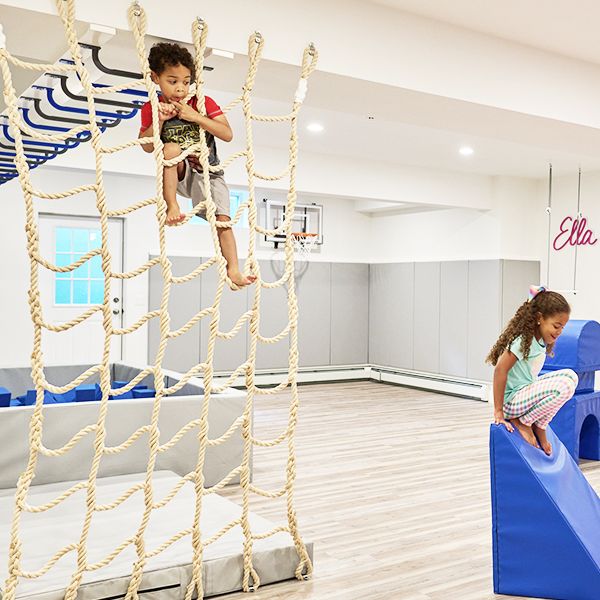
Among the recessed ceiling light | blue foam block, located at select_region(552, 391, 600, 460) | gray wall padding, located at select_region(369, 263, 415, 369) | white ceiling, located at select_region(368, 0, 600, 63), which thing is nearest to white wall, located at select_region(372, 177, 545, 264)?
gray wall padding, located at select_region(369, 263, 415, 369)

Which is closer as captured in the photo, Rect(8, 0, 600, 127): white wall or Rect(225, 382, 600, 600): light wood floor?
Rect(8, 0, 600, 127): white wall

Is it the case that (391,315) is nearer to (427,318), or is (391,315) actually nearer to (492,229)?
(427,318)

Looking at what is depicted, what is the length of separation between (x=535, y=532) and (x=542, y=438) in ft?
1.57

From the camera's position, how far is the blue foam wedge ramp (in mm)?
3260

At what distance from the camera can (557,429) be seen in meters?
5.86

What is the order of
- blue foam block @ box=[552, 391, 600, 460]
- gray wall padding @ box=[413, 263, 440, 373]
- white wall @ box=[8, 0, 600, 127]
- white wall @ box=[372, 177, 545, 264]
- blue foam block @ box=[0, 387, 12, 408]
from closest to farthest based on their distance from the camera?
white wall @ box=[8, 0, 600, 127] → blue foam block @ box=[0, 387, 12, 408] → blue foam block @ box=[552, 391, 600, 460] → white wall @ box=[372, 177, 545, 264] → gray wall padding @ box=[413, 263, 440, 373]

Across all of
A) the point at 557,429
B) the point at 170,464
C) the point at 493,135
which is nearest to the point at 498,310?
the point at 557,429

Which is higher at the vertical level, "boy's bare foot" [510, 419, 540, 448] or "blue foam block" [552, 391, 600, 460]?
"boy's bare foot" [510, 419, 540, 448]

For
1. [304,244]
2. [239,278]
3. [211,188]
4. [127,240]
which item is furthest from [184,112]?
[304,244]

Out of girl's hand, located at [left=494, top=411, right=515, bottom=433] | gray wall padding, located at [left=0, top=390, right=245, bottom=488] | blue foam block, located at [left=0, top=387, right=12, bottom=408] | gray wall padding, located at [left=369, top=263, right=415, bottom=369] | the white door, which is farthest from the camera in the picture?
gray wall padding, located at [left=369, top=263, right=415, bottom=369]

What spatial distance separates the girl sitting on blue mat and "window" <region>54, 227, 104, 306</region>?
20.2ft

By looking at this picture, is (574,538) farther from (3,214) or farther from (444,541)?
(3,214)

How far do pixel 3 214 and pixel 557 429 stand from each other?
620cm

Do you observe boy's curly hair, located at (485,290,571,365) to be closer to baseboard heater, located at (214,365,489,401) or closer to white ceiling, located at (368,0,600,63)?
white ceiling, located at (368,0,600,63)
